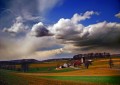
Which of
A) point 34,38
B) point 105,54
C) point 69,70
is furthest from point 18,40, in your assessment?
point 105,54

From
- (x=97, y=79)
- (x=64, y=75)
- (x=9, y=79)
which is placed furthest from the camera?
(x=97, y=79)

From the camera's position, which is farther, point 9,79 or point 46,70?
point 46,70

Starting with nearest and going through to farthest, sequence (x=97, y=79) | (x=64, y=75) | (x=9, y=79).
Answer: (x=9, y=79) → (x=64, y=75) → (x=97, y=79)

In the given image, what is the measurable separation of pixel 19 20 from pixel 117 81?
229 cm

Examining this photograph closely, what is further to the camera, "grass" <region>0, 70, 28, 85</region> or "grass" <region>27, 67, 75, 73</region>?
"grass" <region>27, 67, 75, 73</region>

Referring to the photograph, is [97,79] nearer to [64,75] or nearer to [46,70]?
[64,75]

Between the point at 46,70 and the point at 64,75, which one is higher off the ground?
the point at 46,70

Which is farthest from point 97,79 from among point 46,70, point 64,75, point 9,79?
point 9,79

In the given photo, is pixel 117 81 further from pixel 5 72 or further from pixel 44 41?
pixel 5 72

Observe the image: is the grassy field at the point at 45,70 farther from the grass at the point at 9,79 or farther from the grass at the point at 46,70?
the grass at the point at 9,79

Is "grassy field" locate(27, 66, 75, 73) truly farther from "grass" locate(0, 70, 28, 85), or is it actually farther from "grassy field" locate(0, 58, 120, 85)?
"grass" locate(0, 70, 28, 85)

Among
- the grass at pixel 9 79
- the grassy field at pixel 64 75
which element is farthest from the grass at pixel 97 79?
the grass at pixel 9 79

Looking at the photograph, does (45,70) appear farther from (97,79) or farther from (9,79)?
(97,79)

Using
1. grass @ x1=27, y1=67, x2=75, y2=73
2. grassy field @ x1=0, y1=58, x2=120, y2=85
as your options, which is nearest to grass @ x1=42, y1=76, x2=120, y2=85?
grassy field @ x1=0, y1=58, x2=120, y2=85
